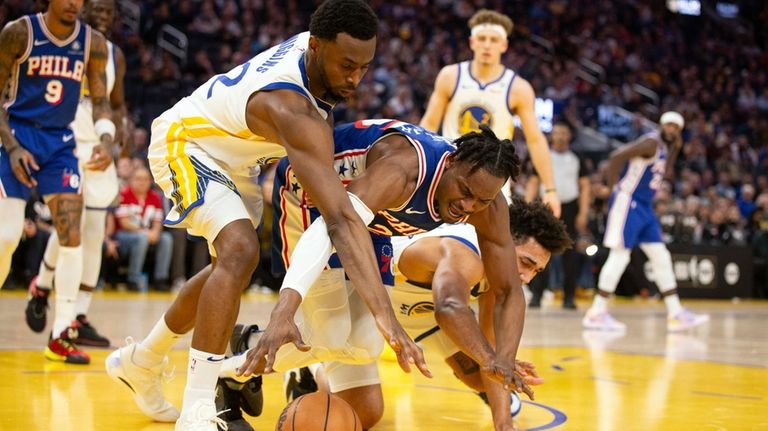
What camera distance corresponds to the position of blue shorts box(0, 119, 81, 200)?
600 cm

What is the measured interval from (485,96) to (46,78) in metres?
3.15

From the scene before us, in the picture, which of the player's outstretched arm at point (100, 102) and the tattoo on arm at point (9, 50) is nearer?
the tattoo on arm at point (9, 50)

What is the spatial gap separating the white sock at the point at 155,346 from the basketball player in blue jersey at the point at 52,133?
172 cm

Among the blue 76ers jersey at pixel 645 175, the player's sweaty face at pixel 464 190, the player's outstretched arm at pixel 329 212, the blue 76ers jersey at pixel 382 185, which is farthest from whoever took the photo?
the blue 76ers jersey at pixel 645 175

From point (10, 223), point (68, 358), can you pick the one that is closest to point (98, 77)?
point (10, 223)

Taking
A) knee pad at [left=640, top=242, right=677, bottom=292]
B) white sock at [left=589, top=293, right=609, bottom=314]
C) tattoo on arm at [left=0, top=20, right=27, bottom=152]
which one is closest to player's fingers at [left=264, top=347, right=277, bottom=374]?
tattoo on arm at [left=0, top=20, right=27, bottom=152]

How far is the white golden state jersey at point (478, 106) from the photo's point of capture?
7.36m

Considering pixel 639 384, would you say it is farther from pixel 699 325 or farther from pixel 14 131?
pixel 699 325

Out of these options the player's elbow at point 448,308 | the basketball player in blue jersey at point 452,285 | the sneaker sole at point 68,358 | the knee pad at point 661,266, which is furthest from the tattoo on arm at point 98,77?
the knee pad at point 661,266

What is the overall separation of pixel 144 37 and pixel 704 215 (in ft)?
34.6

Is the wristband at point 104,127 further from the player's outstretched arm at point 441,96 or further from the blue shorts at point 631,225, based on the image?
the blue shorts at point 631,225

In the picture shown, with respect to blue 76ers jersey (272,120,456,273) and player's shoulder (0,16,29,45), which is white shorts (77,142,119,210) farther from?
blue 76ers jersey (272,120,456,273)

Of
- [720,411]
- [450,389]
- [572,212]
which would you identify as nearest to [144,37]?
[572,212]

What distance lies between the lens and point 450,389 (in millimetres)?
5637
